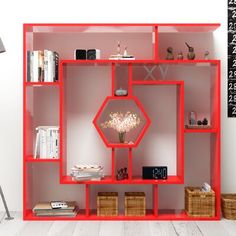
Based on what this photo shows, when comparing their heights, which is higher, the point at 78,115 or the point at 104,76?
the point at 104,76

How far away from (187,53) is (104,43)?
75 centimetres

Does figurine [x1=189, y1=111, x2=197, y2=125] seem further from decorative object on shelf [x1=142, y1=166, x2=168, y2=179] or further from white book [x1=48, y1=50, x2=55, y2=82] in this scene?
white book [x1=48, y1=50, x2=55, y2=82]

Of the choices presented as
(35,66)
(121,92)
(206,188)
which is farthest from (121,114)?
(206,188)

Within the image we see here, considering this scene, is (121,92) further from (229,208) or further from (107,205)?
(229,208)

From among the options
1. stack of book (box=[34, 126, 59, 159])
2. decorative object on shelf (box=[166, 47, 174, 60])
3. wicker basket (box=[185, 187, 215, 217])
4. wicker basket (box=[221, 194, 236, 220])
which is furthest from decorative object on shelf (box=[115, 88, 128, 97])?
wicker basket (box=[221, 194, 236, 220])

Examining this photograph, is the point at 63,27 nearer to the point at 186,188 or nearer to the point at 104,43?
the point at 104,43

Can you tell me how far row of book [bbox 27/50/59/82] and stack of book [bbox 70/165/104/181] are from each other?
0.79 m

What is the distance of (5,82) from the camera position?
462cm

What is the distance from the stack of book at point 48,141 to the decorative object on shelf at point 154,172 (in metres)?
0.76

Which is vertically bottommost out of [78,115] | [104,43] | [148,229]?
[148,229]

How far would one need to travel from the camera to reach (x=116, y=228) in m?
4.04

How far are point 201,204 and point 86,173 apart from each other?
3.31 ft

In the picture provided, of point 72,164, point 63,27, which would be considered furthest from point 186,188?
point 63,27

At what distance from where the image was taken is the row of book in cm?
429
